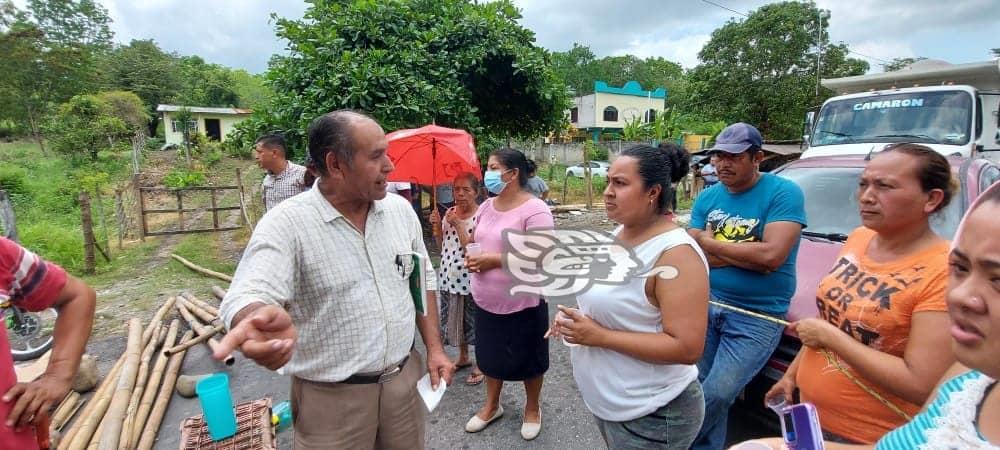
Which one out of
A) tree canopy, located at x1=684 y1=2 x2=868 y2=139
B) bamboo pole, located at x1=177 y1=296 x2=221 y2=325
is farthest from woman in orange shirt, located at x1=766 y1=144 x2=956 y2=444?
tree canopy, located at x1=684 y1=2 x2=868 y2=139

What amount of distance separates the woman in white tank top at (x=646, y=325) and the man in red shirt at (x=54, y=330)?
5.84ft

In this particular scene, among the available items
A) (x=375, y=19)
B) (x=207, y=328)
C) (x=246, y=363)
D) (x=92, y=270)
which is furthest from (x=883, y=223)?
(x=92, y=270)

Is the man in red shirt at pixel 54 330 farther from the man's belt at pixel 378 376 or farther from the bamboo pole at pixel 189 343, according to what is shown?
the bamboo pole at pixel 189 343

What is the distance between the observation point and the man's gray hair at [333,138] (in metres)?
1.62

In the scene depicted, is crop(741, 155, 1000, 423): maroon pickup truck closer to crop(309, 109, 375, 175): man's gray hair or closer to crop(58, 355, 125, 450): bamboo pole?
crop(309, 109, 375, 175): man's gray hair

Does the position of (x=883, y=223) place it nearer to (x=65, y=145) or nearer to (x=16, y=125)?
(x=65, y=145)

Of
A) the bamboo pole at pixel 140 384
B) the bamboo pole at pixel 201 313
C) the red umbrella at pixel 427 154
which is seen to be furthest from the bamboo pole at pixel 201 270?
the red umbrella at pixel 427 154

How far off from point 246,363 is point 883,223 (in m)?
4.51

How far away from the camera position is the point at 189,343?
4016 millimetres

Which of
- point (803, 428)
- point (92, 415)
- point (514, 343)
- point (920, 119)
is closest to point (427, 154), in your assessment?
point (514, 343)

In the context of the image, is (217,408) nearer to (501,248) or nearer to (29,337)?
(501,248)

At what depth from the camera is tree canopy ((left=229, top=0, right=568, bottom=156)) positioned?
584cm

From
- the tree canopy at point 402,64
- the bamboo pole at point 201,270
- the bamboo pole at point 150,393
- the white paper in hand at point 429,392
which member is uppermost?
the tree canopy at point 402,64

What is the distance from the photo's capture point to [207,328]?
4387 mm
